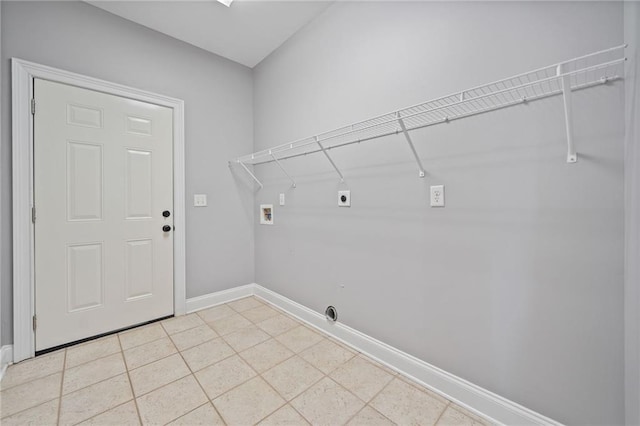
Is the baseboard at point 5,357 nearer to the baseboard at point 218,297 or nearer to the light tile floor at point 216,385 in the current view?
the light tile floor at point 216,385

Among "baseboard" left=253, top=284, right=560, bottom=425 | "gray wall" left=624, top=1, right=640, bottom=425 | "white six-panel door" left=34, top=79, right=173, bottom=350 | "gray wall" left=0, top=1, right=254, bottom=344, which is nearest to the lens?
"gray wall" left=624, top=1, right=640, bottom=425

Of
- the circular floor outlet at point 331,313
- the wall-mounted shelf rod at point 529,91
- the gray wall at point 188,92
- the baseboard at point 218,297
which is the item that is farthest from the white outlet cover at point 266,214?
the wall-mounted shelf rod at point 529,91

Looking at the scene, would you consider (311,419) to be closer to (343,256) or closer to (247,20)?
(343,256)

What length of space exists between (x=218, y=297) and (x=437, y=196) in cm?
230

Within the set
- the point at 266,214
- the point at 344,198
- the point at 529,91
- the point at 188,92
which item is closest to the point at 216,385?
the point at 344,198

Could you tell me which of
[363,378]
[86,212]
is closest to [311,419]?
[363,378]

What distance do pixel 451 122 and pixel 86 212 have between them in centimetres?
259

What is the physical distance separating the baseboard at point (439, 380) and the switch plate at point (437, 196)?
2.99ft

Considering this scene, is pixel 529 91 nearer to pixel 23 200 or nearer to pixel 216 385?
pixel 216 385

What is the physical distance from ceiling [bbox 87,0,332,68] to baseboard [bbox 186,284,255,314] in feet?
8.09

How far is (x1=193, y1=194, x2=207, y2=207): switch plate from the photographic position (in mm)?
2449

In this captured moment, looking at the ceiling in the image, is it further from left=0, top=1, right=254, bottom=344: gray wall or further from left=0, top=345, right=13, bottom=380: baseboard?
left=0, top=345, right=13, bottom=380: baseboard

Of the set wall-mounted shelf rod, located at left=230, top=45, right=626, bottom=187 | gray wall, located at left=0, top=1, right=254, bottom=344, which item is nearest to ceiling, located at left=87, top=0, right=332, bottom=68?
gray wall, located at left=0, top=1, right=254, bottom=344

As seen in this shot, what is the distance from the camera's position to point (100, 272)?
1.97 m
